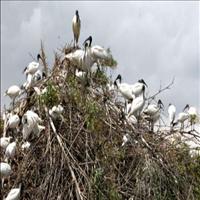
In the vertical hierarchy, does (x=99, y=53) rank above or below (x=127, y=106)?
above

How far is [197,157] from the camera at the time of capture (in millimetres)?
5391

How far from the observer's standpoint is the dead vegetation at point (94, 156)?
482cm

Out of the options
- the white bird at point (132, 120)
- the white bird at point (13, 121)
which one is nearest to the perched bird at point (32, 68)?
the white bird at point (13, 121)

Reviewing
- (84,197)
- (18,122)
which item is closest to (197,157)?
(84,197)

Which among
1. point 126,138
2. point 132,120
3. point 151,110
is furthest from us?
point 151,110

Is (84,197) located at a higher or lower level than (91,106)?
lower

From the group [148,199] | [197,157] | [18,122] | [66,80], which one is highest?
[66,80]

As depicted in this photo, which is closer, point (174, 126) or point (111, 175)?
point (111, 175)

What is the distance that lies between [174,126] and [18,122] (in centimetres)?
155

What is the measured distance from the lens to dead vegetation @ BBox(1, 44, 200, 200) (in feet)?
15.8

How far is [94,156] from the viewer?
5.12m

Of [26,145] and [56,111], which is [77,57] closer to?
[56,111]

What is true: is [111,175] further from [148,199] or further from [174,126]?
[174,126]

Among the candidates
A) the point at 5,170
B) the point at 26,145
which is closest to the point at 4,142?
the point at 26,145
